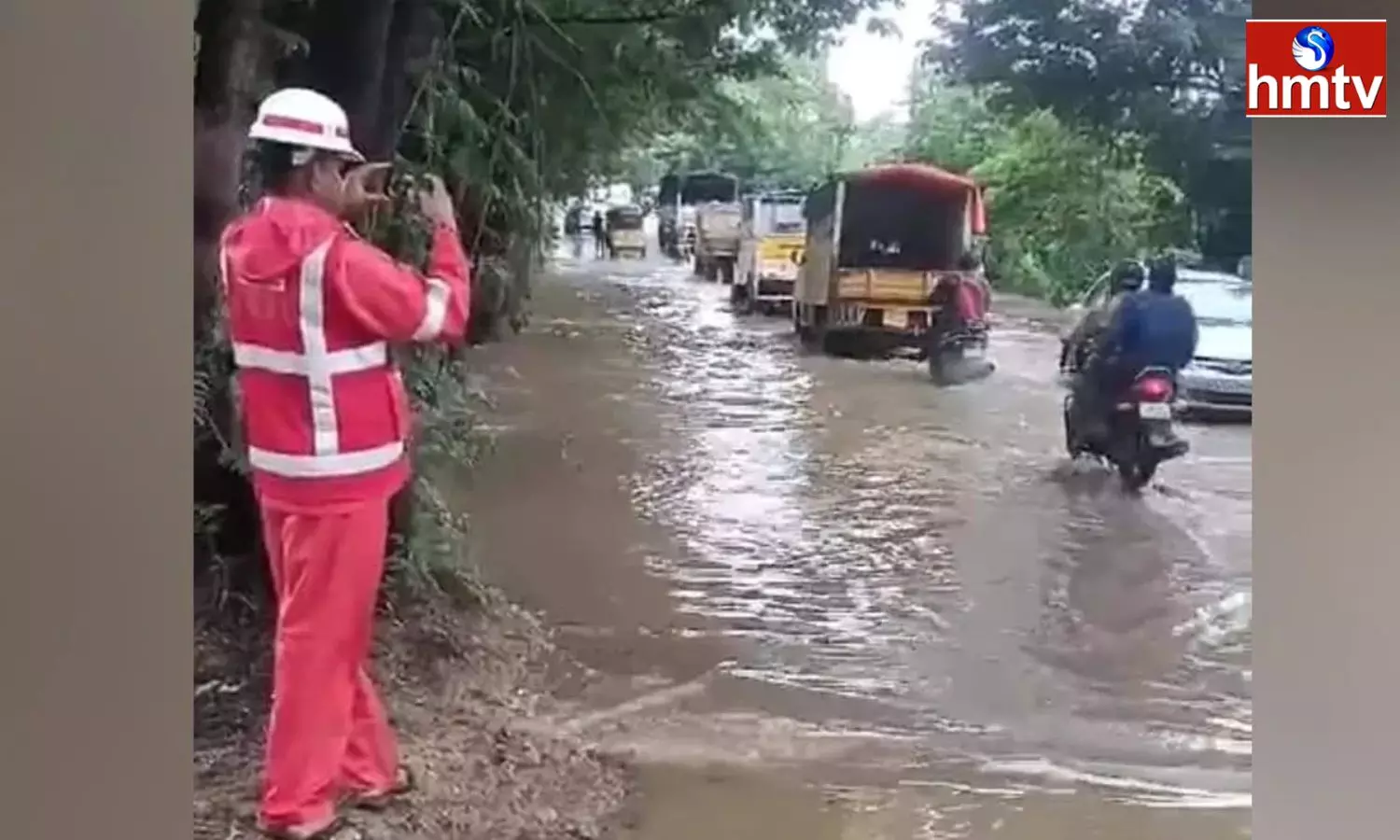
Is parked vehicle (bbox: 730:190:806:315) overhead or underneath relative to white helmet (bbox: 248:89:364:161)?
underneath

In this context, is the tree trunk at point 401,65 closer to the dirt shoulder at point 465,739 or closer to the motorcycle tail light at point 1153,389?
the dirt shoulder at point 465,739

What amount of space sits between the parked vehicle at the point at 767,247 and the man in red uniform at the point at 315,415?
1.68 feet

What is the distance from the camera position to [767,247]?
226 centimetres

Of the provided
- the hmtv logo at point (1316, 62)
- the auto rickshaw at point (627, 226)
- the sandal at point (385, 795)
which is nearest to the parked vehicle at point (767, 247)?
the auto rickshaw at point (627, 226)

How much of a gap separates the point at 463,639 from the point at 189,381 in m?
0.57

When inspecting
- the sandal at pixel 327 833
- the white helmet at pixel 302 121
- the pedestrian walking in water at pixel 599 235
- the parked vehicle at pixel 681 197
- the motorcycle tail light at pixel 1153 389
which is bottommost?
the sandal at pixel 327 833

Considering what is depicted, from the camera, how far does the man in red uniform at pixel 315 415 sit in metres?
2.18

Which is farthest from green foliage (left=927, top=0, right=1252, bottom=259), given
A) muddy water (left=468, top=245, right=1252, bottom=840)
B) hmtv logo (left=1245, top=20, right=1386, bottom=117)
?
muddy water (left=468, top=245, right=1252, bottom=840)

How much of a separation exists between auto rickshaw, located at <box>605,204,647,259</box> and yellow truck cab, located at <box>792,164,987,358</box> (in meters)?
0.26

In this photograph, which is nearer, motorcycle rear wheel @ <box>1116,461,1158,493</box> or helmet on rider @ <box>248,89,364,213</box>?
helmet on rider @ <box>248,89,364,213</box>

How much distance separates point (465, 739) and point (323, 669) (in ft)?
0.79

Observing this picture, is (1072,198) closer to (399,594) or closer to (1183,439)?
(1183,439)

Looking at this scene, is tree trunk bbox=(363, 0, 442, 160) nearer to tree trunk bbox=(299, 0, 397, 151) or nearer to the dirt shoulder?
tree trunk bbox=(299, 0, 397, 151)

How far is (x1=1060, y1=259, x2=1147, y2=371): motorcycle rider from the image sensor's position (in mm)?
2287
